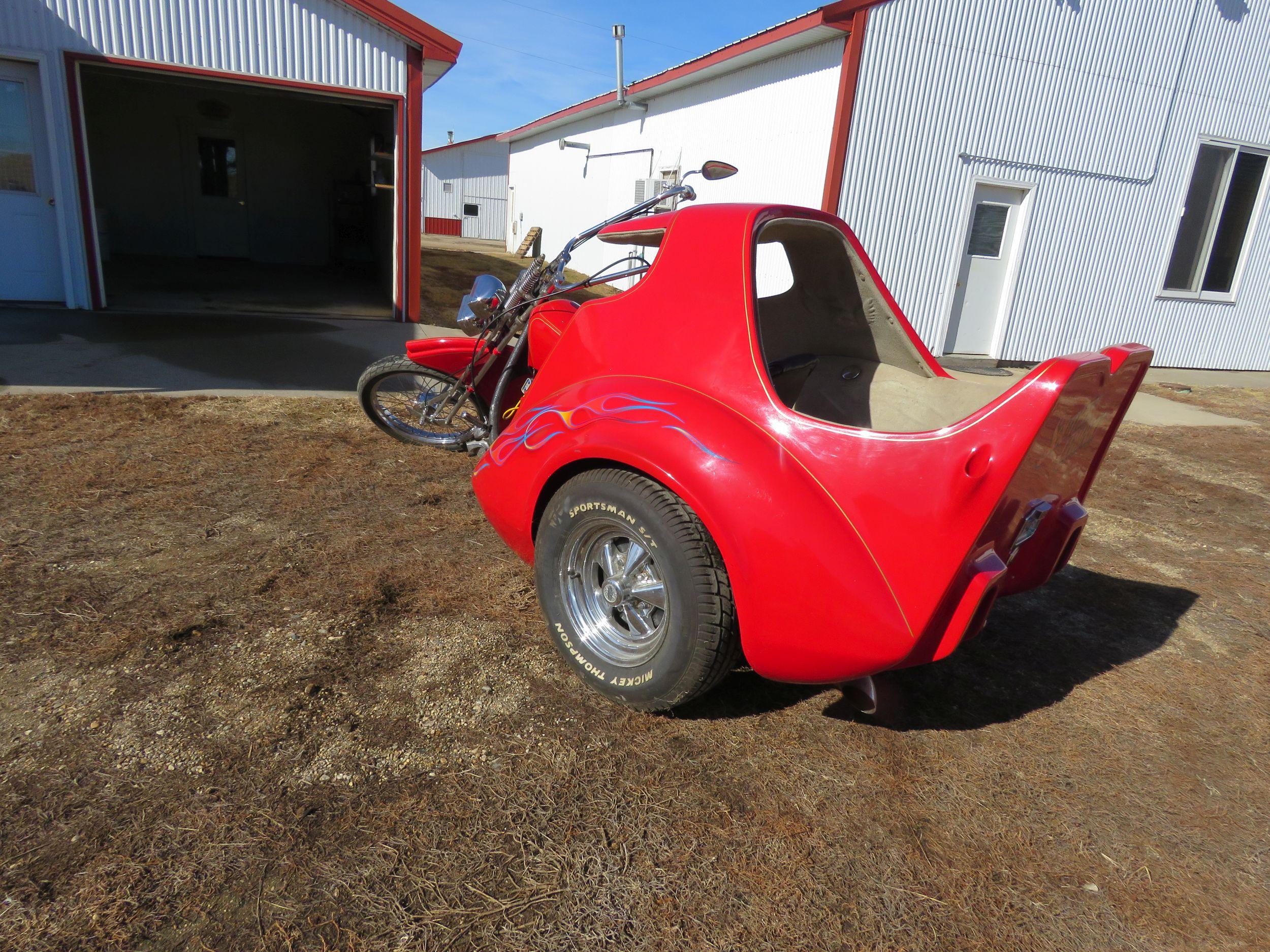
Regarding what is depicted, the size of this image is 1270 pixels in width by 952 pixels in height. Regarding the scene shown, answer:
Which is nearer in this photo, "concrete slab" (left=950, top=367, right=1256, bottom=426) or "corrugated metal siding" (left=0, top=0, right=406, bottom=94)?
"concrete slab" (left=950, top=367, right=1256, bottom=426)

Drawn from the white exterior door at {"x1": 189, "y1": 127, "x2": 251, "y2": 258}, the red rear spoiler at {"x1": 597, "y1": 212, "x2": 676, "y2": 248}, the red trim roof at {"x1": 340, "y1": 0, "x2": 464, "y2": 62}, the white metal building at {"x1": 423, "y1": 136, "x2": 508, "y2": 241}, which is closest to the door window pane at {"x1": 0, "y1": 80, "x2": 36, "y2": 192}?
the red trim roof at {"x1": 340, "y1": 0, "x2": 464, "y2": 62}

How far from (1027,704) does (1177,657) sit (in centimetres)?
100

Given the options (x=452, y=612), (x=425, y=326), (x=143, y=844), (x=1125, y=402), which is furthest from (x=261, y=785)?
(x=425, y=326)

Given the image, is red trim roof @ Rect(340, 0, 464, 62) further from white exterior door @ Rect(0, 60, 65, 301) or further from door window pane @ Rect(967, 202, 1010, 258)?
door window pane @ Rect(967, 202, 1010, 258)

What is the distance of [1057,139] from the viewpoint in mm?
10594

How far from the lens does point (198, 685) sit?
2.64 m

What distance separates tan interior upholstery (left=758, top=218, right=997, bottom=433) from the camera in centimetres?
312

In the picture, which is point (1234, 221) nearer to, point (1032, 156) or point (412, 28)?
point (1032, 156)

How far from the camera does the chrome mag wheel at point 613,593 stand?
2.64 meters

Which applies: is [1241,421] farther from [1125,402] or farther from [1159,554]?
[1125,402]

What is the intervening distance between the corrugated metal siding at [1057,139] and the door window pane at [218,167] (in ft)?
43.1

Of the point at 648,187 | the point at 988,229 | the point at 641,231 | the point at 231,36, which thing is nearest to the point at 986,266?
the point at 988,229

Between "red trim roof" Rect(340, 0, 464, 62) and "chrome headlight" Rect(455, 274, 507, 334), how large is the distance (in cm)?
639

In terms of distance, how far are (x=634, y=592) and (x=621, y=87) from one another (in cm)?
1549
